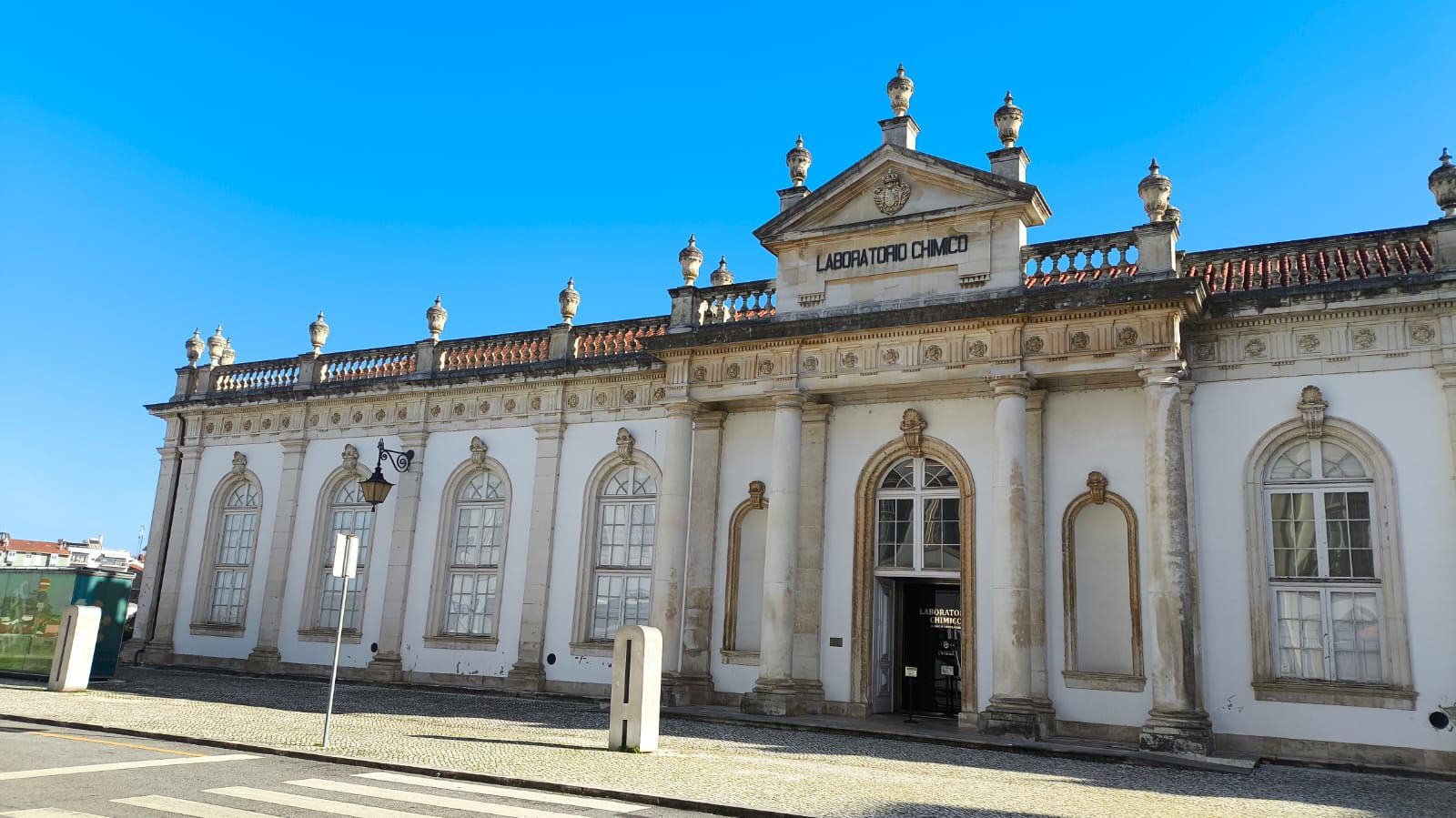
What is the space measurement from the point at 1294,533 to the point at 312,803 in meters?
12.4

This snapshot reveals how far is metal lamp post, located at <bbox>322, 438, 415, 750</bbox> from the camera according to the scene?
37.2 feet

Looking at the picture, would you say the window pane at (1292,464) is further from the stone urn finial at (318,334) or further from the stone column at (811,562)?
the stone urn finial at (318,334)

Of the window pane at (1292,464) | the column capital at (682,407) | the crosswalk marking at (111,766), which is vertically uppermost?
the column capital at (682,407)

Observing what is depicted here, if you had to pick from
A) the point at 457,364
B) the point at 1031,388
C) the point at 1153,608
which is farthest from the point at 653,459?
the point at 1153,608

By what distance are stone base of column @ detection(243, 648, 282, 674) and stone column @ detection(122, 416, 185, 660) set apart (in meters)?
3.71

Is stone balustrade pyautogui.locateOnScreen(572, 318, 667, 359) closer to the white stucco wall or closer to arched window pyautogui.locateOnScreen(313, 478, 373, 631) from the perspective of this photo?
arched window pyautogui.locateOnScreen(313, 478, 373, 631)

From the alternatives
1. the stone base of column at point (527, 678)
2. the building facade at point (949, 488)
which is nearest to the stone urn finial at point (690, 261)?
the building facade at point (949, 488)

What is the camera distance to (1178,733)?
42.5ft

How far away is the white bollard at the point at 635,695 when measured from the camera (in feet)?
37.3

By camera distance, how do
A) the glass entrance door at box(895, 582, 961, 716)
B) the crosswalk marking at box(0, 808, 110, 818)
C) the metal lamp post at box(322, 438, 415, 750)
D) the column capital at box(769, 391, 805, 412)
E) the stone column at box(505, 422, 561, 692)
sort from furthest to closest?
the stone column at box(505, 422, 561, 692)
the glass entrance door at box(895, 582, 961, 716)
the column capital at box(769, 391, 805, 412)
the metal lamp post at box(322, 438, 415, 750)
the crosswalk marking at box(0, 808, 110, 818)

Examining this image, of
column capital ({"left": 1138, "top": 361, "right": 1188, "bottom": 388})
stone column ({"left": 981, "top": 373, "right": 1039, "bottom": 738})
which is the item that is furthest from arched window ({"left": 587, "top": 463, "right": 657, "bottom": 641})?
column capital ({"left": 1138, "top": 361, "right": 1188, "bottom": 388})

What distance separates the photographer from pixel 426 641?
20391 mm

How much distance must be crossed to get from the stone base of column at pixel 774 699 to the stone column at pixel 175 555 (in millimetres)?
14944

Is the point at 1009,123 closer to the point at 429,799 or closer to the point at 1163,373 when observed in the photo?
the point at 1163,373
